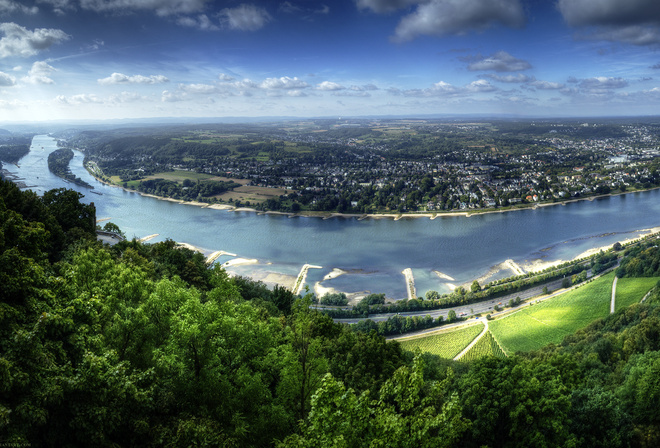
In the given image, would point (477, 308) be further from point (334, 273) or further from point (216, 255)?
point (216, 255)

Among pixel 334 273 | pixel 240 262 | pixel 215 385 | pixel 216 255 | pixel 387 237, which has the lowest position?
pixel 334 273

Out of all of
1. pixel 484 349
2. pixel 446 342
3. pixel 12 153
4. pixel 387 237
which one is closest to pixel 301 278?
pixel 446 342

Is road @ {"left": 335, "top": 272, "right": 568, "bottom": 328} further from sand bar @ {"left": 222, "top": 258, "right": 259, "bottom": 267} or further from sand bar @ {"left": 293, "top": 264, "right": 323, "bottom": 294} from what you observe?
sand bar @ {"left": 222, "top": 258, "right": 259, "bottom": 267}

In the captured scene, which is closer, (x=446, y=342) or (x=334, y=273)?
A: (x=446, y=342)

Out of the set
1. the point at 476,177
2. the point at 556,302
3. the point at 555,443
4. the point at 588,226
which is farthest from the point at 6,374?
the point at 476,177

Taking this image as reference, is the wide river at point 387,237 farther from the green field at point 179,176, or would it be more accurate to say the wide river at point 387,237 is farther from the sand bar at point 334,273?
the green field at point 179,176

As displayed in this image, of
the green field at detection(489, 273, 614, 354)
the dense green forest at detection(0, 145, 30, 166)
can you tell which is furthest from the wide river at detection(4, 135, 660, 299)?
the dense green forest at detection(0, 145, 30, 166)
